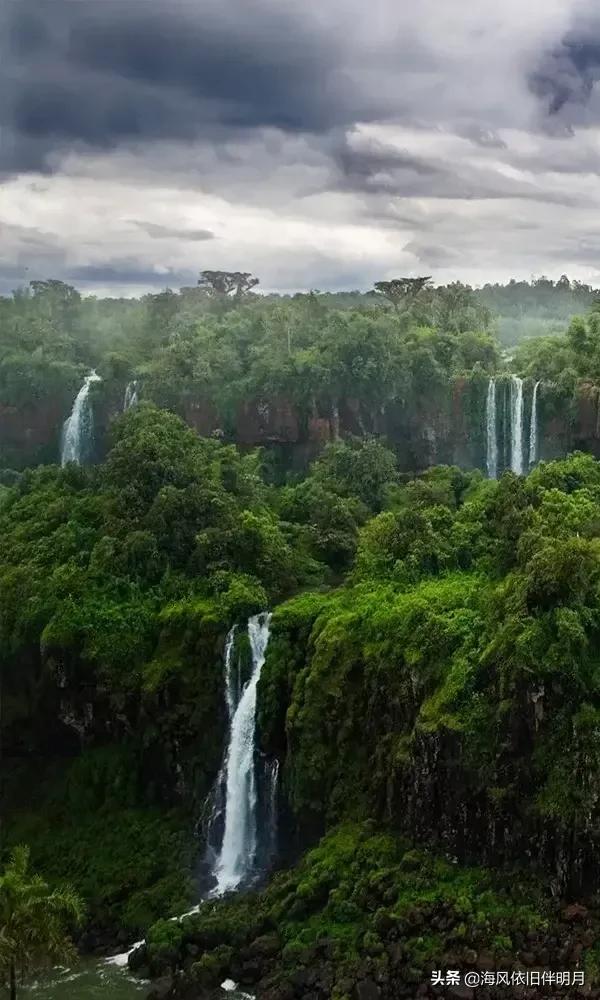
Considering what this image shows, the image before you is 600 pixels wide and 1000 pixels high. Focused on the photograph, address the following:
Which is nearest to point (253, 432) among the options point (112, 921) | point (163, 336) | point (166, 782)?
point (163, 336)

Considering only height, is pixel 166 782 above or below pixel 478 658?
below

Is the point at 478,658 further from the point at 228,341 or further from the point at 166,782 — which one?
the point at 228,341

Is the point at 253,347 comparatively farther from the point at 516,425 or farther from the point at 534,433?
the point at 534,433

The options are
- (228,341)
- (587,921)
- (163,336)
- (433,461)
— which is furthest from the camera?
(163,336)

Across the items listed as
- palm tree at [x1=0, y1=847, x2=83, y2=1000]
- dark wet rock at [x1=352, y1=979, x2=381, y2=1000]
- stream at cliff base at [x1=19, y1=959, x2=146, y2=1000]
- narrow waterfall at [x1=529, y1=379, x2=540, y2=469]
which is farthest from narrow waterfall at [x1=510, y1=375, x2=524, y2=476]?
palm tree at [x1=0, y1=847, x2=83, y2=1000]

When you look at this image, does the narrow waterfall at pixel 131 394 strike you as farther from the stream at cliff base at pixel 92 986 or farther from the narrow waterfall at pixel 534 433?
the stream at cliff base at pixel 92 986

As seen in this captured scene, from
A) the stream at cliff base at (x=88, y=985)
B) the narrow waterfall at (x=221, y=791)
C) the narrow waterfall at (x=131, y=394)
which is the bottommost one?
the stream at cliff base at (x=88, y=985)

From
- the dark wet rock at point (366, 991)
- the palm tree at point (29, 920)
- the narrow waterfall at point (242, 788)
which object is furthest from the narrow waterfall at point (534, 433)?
the palm tree at point (29, 920)
